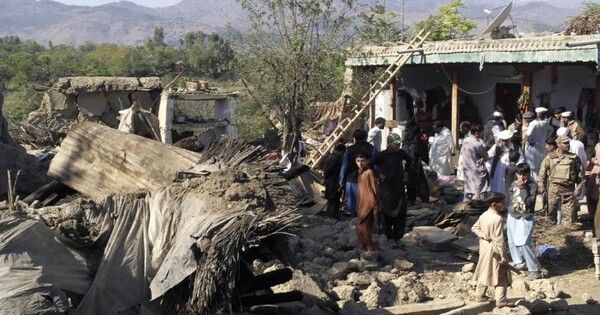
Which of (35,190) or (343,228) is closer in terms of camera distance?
(35,190)

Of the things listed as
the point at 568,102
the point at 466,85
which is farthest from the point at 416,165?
the point at 466,85

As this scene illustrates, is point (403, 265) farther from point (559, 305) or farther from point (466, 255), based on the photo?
point (559, 305)

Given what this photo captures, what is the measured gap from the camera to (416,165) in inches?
445

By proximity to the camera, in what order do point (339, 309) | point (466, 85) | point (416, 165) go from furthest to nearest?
point (466, 85)
point (416, 165)
point (339, 309)

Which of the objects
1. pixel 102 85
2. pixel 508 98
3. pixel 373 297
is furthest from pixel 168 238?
pixel 102 85

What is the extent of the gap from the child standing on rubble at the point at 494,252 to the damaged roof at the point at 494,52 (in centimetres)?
527

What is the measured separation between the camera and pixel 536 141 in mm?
11203

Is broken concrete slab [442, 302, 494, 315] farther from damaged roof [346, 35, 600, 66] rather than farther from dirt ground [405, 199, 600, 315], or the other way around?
damaged roof [346, 35, 600, 66]

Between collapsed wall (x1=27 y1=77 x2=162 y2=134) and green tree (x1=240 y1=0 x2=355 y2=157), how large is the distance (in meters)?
4.40

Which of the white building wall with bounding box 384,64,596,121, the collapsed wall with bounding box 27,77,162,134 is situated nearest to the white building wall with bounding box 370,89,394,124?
the white building wall with bounding box 384,64,596,121

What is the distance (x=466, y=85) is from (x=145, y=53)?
44.9m

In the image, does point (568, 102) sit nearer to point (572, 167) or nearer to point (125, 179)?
point (572, 167)

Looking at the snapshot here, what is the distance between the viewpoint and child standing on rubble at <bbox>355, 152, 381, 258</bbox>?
8.23 meters

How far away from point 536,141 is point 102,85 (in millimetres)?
11409
